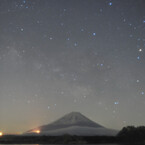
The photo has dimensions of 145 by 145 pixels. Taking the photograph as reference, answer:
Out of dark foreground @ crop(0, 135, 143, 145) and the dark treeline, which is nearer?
dark foreground @ crop(0, 135, 143, 145)

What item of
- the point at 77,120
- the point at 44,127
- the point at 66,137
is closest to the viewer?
the point at 66,137

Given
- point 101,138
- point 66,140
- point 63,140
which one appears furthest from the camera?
point 101,138

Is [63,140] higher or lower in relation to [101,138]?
higher

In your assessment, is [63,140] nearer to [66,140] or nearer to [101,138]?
[66,140]

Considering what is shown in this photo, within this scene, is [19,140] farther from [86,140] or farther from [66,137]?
[86,140]

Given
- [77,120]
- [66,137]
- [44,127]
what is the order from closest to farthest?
[66,137] → [44,127] → [77,120]

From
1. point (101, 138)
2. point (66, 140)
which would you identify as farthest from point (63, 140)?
point (101, 138)

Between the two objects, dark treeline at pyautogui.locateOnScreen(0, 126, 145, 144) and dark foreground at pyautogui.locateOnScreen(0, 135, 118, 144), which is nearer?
dark foreground at pyautogui.locateOnScreen(0, 135, 118, 144)

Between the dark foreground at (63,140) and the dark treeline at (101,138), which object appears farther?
the dark treeline at (101,138)

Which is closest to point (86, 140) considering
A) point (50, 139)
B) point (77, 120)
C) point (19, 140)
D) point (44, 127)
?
point (50, 139)

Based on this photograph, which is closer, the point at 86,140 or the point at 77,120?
the point at 86,140

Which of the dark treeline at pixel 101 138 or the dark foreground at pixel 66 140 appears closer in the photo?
the dark foreground at pixel 66 140
